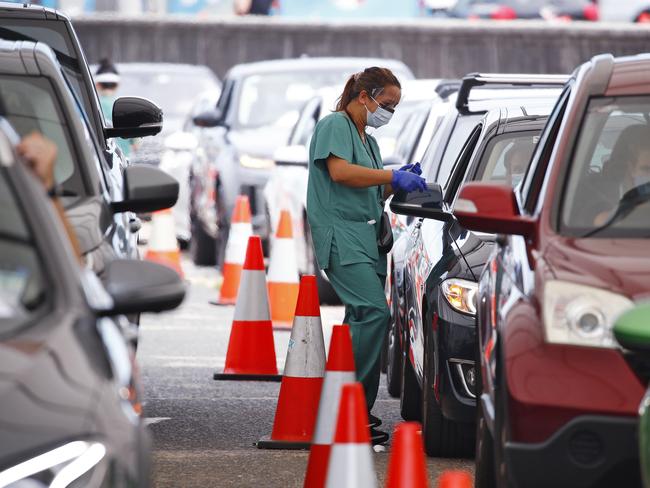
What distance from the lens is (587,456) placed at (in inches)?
221

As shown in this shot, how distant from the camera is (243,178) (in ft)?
58.6

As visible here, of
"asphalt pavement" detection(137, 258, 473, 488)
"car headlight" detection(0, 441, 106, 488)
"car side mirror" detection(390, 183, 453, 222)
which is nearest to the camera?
"car headlight" detection(0, 441, 106, 488)

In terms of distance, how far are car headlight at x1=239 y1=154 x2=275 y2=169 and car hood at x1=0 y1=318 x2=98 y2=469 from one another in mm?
13274

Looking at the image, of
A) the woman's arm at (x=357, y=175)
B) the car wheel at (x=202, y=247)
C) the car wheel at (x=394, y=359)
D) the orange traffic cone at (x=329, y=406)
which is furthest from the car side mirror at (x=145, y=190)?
the car wheel at (x=202, y=247)

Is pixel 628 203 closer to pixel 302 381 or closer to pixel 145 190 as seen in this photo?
pixel 145 190

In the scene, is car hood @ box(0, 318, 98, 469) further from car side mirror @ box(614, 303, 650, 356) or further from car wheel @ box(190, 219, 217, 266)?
car wheel @ box(190, 219, 217, 266)

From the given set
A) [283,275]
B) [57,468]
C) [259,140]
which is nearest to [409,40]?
[259,140]

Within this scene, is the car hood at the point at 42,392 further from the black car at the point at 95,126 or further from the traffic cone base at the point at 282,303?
the traffic cone base at the point at 282,303

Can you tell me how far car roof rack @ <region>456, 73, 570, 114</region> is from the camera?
10289 millimetres

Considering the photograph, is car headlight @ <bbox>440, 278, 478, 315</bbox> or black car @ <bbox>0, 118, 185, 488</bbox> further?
car headlight @ <bbox>440, 278, 478, 315</bbox>

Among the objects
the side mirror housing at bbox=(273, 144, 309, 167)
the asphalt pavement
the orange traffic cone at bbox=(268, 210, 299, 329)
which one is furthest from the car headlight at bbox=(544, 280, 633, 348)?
the side mirror housing at bbox=(273, 144, 309, 167)

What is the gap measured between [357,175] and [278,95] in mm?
10670

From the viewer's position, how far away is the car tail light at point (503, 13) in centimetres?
3403

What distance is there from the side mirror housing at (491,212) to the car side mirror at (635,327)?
1.05 m
